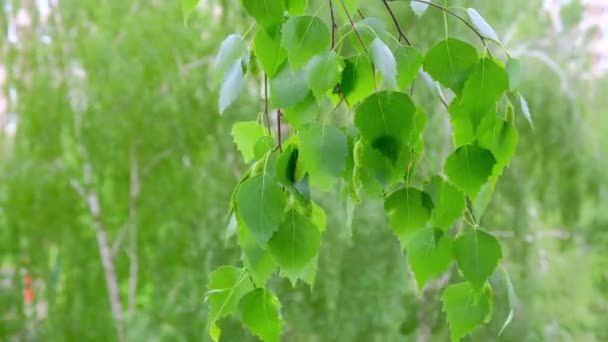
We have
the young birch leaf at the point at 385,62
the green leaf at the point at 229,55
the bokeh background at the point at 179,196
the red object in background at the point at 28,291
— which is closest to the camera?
the young birch leaf at the point at 385,62

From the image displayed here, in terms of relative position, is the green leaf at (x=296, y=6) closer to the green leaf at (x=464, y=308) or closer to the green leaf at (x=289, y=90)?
the green leaf at (x=289, y=90)

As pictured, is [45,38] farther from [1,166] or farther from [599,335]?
[599,335]

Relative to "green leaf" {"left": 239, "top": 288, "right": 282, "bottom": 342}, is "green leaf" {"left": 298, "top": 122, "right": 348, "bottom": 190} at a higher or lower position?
higher

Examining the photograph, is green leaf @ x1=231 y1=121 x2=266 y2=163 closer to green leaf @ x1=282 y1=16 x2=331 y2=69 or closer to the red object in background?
green leaf @ x1=282 y1=16 x2=331 y2=69

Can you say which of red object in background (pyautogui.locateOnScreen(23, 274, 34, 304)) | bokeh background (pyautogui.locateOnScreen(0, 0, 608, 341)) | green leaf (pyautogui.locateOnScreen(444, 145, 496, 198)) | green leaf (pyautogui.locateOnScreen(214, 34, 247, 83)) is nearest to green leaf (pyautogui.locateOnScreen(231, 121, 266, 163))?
green leaf (pyautogui.locateOnScreen(214, 34, 247, 83))

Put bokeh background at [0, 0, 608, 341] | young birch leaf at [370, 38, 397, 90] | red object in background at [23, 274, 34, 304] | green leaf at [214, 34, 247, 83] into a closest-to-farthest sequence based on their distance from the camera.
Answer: young birch leaf at [370, 38, 397, 90] → green leaf at [214, 34, 247, 83] → bokeh background at [0, 0, 608, 341] → red object in background at [23, 274, 34, 304]

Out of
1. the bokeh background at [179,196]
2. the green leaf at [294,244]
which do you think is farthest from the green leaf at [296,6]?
the bokeh background at [179,196]

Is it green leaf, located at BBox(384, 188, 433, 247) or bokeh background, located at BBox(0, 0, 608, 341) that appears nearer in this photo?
green leaf, located at BBox(384, 188, 433, 247)

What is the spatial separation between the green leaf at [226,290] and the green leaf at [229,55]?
0.37 feet

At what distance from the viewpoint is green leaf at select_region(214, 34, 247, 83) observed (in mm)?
490

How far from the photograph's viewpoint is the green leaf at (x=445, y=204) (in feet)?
1.49

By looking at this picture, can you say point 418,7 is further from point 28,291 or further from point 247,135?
point 28,291

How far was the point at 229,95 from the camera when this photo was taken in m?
0.47

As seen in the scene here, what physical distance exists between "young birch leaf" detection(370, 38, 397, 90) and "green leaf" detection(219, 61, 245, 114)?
0.10 meters
